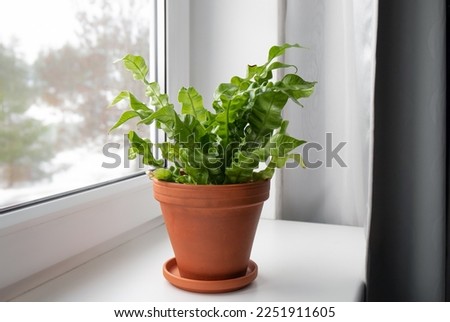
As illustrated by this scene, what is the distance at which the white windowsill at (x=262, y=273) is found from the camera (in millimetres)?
756

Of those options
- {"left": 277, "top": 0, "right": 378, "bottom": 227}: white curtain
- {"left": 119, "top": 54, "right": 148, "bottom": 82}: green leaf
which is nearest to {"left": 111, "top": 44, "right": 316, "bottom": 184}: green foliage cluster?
{"left": 119, "top": 54, "right": 148, "bottom": 82}: green leaf

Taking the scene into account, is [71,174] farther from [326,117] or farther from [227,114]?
[326,117]

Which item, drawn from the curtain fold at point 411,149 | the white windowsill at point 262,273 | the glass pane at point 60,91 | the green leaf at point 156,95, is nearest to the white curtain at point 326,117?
the white windowsill at point 262,273

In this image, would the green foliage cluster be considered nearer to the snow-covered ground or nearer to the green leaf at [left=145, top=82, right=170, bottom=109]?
the green leaf at [left=145, top=82, right=170, bottom=109]

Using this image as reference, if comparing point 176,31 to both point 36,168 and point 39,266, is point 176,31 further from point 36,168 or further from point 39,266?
point 39,266

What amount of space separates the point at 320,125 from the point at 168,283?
2.01 feet

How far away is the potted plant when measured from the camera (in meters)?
0.71

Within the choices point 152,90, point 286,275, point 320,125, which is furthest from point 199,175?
point 320,125

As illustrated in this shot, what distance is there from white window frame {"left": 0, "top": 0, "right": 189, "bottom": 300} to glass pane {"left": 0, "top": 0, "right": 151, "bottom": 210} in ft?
0.17

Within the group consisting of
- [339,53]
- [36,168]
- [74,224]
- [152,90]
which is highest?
[339,53]

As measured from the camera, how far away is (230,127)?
2.43 feet

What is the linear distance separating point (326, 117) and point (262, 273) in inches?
19.9

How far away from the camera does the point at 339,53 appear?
1.17 m
